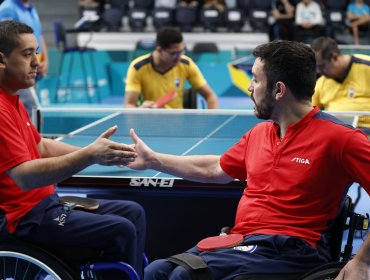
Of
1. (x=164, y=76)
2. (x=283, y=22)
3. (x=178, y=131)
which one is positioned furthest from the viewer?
(x=283, y=22)

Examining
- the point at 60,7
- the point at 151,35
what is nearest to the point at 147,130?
the point at 151,35

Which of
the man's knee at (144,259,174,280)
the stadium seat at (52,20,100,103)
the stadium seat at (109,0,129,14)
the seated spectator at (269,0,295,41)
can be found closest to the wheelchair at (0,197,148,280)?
the man's knee at (144,259,174,280)

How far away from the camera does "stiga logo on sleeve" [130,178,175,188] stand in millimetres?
4422

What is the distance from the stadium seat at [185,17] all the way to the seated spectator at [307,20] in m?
2.23

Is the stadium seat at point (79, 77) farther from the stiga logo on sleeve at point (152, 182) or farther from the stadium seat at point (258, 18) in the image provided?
the stiga logo on sleeve at point (152, 182)

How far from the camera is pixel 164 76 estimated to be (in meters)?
7.71

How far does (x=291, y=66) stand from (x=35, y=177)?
1.17m

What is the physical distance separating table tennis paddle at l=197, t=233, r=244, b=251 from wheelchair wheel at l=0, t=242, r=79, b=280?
0.65 meters

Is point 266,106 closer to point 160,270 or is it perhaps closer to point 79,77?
point 160,270

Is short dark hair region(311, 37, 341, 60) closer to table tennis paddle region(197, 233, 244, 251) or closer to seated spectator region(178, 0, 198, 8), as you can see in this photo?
table tennis paddle region(197, 233, 244, 251)

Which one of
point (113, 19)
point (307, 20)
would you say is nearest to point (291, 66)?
point (307, 20)

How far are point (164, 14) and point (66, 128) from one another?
10040 mm

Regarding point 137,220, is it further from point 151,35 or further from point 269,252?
point 151,35

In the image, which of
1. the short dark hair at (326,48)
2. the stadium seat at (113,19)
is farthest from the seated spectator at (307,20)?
the short dark hair at (326,48)
